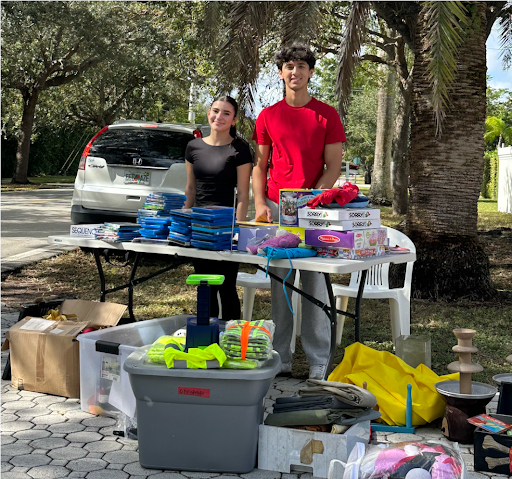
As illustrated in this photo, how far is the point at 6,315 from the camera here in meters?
6.94

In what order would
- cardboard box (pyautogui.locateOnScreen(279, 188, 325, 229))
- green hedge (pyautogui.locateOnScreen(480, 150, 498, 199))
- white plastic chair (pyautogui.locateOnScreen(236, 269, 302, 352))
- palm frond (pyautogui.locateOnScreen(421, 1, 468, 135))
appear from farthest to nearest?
green hedge (pyautogui.locateOnScreen(480, 150, 498, 199)) < palm frond (pyautogui.locateOnScreen(421, 1, 468, 135)) < white plastic chair (pyautogui.locateOnScreen(236, 269, 302, 352)) < cardboard box (pyautogui.locateOnScreen(279, 188, 325, 229))

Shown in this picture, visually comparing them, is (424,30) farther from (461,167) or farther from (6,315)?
(6,315)

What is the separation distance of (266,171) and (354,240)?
1.18 m

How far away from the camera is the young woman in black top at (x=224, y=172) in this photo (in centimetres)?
493

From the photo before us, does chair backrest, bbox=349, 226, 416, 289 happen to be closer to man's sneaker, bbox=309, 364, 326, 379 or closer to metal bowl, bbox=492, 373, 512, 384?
man's sneaker, bbox=309, 364, 326, 379

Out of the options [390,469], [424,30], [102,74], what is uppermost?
[102,74]

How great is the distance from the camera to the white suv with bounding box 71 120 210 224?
→ 8.73 m

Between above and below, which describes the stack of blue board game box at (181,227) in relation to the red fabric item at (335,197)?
below

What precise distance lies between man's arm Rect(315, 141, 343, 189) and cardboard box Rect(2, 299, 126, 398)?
167cm

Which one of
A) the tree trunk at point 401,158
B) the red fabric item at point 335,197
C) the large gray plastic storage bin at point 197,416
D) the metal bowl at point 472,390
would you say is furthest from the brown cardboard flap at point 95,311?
the tree trunk at point 401,158

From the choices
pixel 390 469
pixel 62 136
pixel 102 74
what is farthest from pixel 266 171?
pixel 62 136

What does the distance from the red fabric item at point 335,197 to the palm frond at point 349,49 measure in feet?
10.7

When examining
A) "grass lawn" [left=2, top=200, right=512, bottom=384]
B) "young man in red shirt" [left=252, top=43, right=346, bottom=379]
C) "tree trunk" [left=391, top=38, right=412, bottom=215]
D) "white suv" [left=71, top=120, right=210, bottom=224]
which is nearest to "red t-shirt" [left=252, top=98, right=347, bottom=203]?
"young man in red shirt" [left=252, top=43, right=346, bottom=379]

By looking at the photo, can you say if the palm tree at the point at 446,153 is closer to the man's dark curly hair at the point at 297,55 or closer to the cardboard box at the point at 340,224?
the man's dark curly hair at the point at 297,55
